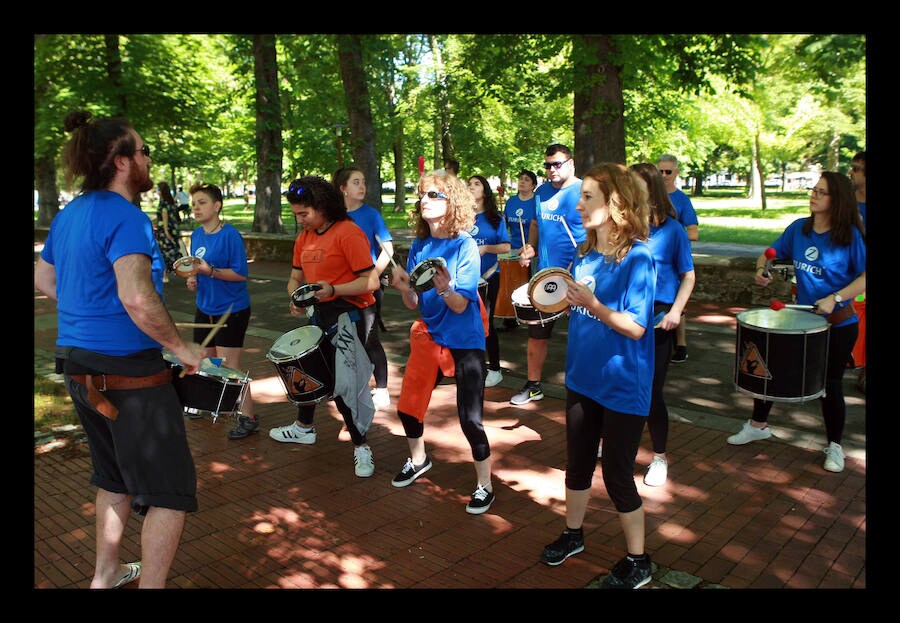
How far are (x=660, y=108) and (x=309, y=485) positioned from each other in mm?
16467

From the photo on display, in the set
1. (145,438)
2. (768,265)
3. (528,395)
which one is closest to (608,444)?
(145,438)

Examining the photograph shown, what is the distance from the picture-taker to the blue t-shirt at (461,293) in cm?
412

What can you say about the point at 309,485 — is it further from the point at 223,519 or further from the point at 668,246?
the point at 668,246

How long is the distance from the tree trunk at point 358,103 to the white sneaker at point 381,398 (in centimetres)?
972

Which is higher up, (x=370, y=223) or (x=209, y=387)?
(x=370, y=223)

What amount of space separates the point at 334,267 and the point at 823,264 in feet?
10.3

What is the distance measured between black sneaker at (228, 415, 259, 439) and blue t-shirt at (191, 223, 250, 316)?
87cm

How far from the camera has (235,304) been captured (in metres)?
5.59

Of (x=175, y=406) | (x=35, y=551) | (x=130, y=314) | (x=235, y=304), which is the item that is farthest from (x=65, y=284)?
(x=235, y=304)

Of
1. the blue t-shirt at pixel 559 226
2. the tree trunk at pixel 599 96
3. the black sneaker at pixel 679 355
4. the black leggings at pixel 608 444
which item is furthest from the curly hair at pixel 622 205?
the tree trunk at pixel 599 96

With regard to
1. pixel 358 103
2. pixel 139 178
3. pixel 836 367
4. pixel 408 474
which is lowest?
pixel 408 474

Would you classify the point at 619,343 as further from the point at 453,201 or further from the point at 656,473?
the point at 656,473

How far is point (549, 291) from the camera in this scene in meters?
3.28

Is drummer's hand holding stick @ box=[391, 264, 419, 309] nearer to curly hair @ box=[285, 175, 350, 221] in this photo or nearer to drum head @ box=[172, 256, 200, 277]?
curly hair @ box=[285, 175, 350, 221]
